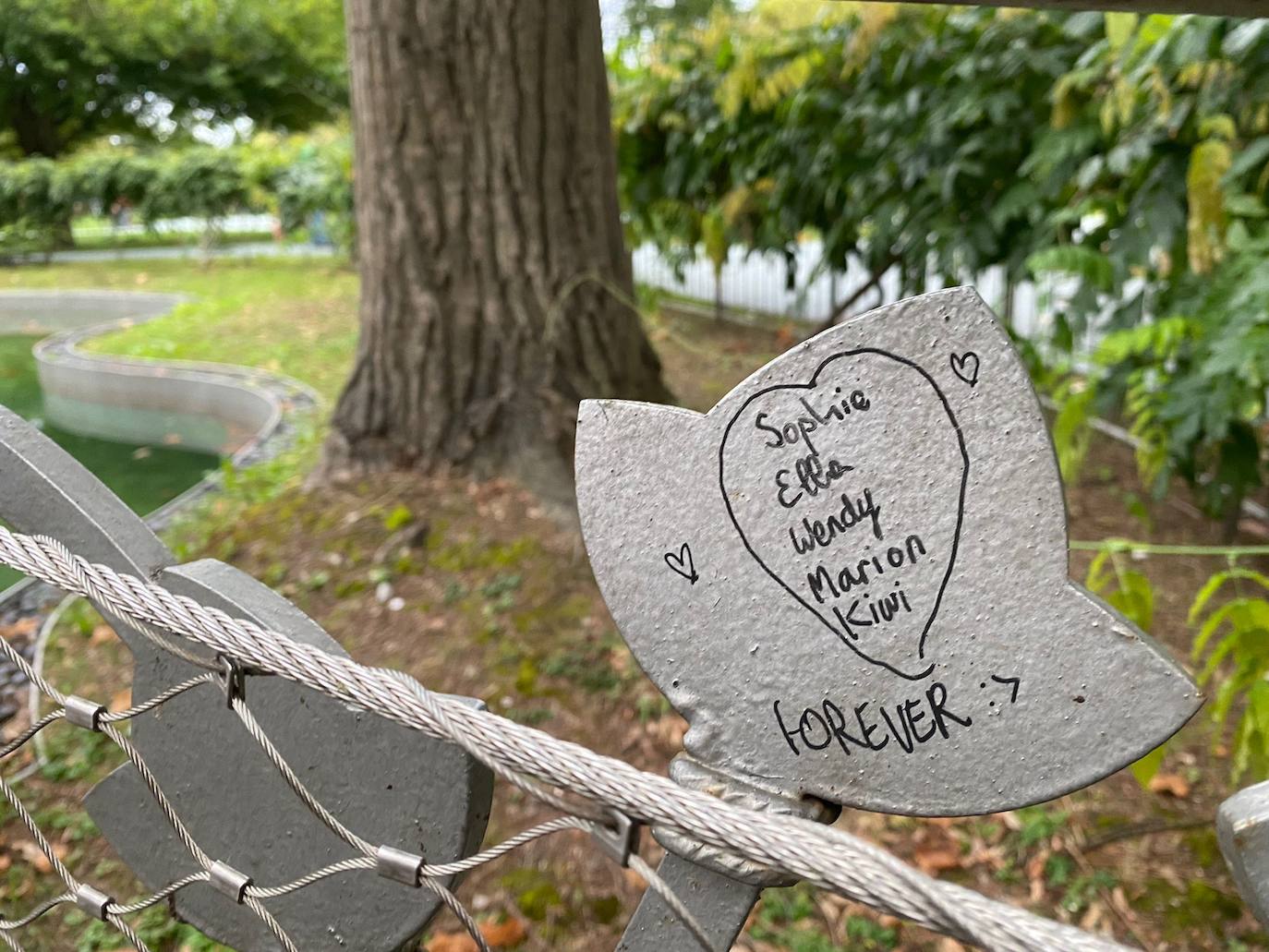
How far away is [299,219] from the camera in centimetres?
1470

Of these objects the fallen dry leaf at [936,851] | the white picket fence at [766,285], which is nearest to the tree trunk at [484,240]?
the fallen dry leaf at [936,851]

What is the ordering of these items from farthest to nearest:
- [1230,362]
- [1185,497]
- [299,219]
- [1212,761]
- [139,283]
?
[299,219]
[139,283]
[1185,497]
[1212,761]
[1230,362]

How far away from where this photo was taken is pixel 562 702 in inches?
99.5

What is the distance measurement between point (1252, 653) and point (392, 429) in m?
2.73

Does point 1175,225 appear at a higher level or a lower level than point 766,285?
higher

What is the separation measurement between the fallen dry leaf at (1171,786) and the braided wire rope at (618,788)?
7.23ft

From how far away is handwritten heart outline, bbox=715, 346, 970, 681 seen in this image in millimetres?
704

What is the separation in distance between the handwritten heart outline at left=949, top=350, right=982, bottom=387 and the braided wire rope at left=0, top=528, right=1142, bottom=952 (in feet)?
1.22

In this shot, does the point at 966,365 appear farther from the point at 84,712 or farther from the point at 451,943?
the point at 451,943

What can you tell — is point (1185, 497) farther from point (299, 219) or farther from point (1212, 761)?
point (299, 219)

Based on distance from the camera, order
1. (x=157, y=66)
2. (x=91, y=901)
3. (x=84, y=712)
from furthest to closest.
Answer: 1. (x=157, y=66)
2. (x=91, y=901)
3. (x=84, y=712)

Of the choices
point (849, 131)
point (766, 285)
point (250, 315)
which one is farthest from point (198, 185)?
point (849, 131)

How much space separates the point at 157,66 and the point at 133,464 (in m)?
24.0

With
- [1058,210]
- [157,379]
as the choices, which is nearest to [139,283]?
[157,379]
